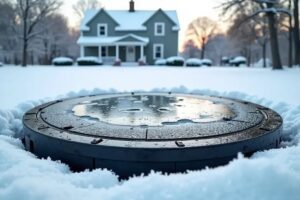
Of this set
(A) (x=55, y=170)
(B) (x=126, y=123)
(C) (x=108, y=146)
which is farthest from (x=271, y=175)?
(B) (x=126, y=123)

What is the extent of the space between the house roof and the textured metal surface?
28226 millimetres

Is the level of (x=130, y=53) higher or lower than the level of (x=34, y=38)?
lower

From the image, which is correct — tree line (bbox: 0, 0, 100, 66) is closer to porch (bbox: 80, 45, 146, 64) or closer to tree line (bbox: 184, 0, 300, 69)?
porch (bbox: 80, 45, 146, 64)

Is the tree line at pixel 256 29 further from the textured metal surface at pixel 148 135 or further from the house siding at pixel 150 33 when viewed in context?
the textured metal surface at pixel 148 135

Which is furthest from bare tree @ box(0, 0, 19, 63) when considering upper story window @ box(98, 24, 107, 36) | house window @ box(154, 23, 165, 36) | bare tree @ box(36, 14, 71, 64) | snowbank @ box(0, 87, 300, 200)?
snowbank @ box(0, 87, 300, 200)

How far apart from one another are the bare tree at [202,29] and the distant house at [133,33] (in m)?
28.1

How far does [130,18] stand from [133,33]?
202 cm

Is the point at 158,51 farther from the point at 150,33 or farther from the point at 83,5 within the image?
the point at 83,5

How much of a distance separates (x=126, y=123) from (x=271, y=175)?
187 cm

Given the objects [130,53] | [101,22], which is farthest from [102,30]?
[130,53]

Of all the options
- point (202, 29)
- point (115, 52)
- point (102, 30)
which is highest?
point (202, 29)

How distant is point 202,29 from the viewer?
5953 cm

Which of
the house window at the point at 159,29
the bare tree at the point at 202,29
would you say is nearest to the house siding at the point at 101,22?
the house window at the point at 159,29

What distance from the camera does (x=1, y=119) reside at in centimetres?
384
